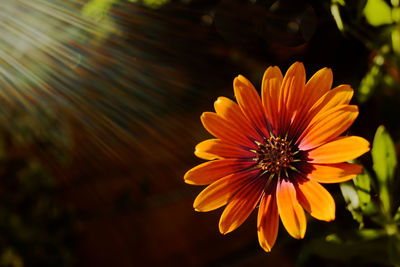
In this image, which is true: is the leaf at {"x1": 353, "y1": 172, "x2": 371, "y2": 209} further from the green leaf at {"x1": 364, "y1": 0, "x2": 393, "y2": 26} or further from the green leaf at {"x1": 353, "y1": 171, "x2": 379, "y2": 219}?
the green leaf at {"x1": 364, "y1": 0, "x2": 393, "y2": 26}

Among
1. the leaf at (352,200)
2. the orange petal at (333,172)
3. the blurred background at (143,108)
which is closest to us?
the orange petal at (333,172)

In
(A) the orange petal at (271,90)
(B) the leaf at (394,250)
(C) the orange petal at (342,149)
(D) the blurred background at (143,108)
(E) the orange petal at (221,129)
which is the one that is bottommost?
(B) the leaf at (394,250)

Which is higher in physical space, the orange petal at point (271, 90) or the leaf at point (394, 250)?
the orange petal at point (271, 90)

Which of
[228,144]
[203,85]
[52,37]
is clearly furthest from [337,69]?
[52,37]

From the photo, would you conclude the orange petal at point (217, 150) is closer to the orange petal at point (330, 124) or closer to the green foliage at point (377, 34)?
the orange petal at point (330, 124)

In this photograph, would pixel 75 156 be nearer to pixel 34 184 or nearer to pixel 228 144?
pixel 34 184

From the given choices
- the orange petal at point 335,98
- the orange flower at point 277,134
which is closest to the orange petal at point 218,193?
the orange flower at point 277,134

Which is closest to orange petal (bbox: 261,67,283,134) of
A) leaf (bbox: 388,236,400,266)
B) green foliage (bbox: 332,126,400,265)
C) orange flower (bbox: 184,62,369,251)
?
orange flower (bbox: 184,62,369,251)
